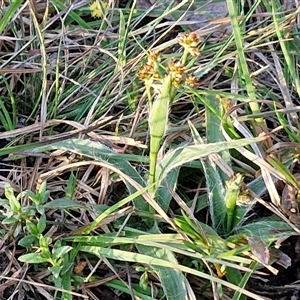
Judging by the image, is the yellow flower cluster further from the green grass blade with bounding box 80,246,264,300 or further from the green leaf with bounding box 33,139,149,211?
the green grass blade with bounding box 80,246,264,300

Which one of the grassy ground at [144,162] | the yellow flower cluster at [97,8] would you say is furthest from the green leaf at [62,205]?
the yellow flower cluster at [97,8]

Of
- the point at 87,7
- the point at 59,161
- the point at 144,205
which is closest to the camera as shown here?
the point at 144,205

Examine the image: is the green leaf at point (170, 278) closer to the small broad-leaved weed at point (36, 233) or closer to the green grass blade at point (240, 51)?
the small broad-leaved weed at point (36, 233)

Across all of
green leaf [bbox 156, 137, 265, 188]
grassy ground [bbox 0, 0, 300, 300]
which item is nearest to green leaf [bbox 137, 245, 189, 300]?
grassy ground [bbox 0, 0, 300, 300]

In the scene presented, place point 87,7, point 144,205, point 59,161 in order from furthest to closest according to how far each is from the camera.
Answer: point 87,7, point 59,161, point 144,205

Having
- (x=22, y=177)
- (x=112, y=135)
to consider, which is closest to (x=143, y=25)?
(x=112, y=135)

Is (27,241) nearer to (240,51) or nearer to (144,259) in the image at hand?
(144,259)

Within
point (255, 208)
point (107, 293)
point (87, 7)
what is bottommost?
point (107, 293)

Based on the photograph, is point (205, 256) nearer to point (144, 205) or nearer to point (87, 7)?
point (144, 205)

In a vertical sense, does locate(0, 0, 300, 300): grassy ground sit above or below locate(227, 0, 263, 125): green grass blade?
below
